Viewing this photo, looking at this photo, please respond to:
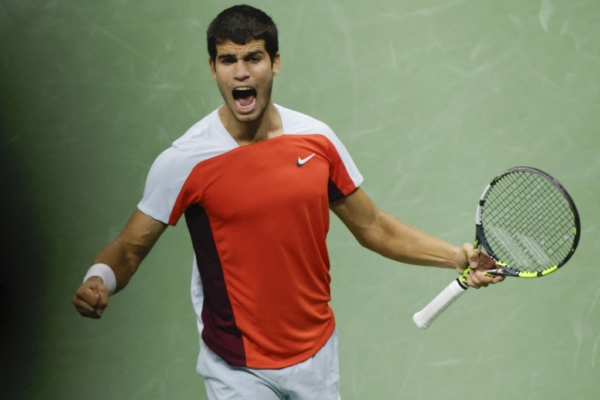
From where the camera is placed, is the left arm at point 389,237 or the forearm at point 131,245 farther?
the left arm at point 389,237

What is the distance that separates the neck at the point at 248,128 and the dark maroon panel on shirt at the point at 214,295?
7.5 inches

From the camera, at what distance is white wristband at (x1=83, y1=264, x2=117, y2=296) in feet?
6.72

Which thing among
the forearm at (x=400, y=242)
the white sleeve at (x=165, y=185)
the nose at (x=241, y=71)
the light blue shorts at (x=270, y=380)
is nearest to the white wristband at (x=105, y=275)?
the white sleeve at (x=165, y=185)

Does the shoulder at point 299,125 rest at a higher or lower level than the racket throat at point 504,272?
higher

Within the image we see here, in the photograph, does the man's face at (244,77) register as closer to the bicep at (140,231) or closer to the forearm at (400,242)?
the bicep at (140,231)

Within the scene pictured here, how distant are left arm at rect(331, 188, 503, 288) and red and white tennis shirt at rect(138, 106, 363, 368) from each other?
0.47ft

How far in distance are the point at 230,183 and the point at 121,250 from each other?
0.31 meters

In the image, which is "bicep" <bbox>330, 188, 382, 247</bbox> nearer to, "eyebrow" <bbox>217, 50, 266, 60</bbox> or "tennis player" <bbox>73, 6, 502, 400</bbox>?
"tennis player" <bbox>73, 6, 502, 400</bbox>

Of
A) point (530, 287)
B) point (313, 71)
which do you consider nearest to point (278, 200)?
point (313, 71)

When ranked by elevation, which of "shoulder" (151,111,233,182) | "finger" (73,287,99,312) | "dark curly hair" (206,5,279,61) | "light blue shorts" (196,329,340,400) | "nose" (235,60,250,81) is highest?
"dark curly hair" (206,5,279,61)

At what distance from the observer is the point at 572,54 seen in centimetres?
277

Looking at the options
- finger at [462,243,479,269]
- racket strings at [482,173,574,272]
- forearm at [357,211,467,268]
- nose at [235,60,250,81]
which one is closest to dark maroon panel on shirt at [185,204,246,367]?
nose at [235,60,250,81]

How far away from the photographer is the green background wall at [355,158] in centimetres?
270

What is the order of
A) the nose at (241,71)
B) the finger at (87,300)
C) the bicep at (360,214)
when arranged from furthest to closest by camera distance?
1. the bicep at (360,214)
2. the nose at (241,71)
3. the finger at (87,300)
